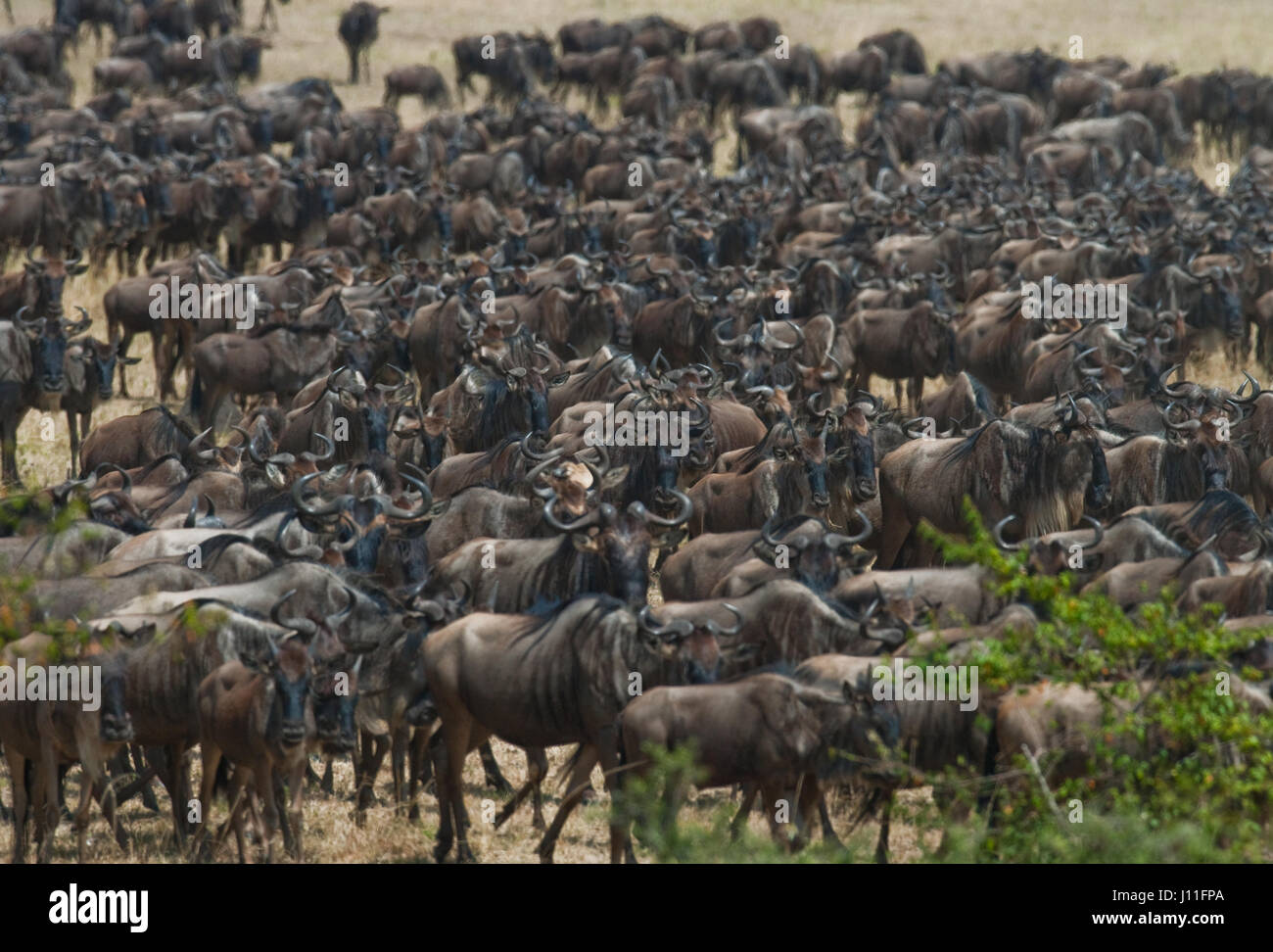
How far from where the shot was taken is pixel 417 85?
40688 millimetres

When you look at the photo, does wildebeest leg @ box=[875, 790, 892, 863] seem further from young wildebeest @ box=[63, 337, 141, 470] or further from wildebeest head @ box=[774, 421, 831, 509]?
young wildebeest @ box=[63, 337, 141, 470]

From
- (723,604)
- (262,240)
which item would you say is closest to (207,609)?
(723,604)

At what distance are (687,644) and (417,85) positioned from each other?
33.2 metres

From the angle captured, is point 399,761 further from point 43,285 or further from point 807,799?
point 43,285

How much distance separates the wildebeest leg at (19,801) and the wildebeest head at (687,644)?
323 cm

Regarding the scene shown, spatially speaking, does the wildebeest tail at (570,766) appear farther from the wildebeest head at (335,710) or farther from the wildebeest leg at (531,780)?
the wildebeest head at (335,710)

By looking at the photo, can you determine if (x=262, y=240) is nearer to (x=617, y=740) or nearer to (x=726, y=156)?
(x=726, y=156)

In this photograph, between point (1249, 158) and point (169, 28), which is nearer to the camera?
point (1249, 158)

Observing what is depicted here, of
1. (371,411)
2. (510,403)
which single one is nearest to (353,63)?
(510,403)

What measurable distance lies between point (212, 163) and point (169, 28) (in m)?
16.6

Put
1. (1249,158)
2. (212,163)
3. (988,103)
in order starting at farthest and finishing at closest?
(988,103) → (1249,158) → (212,163)

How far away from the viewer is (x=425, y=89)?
40.8m

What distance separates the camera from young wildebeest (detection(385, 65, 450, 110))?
133 ft

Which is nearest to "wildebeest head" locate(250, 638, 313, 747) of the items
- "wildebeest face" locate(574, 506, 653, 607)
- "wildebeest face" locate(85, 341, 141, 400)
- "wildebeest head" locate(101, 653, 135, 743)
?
"wildebeest head" locate(101, 653, 135, 743)
